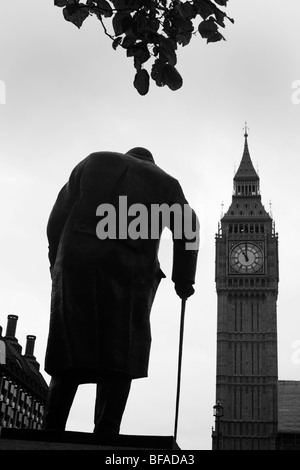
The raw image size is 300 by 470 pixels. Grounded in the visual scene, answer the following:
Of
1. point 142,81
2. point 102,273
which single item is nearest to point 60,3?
point 142,81

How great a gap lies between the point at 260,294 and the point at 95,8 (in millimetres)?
74694

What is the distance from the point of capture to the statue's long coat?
5109 millimetres

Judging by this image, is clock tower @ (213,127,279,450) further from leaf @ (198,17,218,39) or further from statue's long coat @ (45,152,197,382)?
leaf @ (198,17,218,39)

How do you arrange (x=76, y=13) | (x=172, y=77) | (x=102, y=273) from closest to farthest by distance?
(x=172, y=77) < (x=76, y=13) < (x=102, y=273)

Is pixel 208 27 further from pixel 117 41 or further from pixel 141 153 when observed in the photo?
pixel 141 153

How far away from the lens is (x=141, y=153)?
612 cm

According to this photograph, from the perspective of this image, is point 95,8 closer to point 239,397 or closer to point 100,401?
point 100,401

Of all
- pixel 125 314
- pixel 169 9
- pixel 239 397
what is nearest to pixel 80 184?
pixel 125 314

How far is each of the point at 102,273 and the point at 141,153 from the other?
4.36ft

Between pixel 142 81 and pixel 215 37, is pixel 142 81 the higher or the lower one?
the lower one

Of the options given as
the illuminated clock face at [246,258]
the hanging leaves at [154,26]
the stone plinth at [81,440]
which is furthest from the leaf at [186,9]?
the illuminated clock face at [246,258]

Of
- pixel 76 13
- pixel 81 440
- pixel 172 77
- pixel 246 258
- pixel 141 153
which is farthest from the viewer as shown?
pixel 246 258

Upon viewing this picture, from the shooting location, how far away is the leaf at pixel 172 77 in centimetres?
462

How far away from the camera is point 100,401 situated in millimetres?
5199
